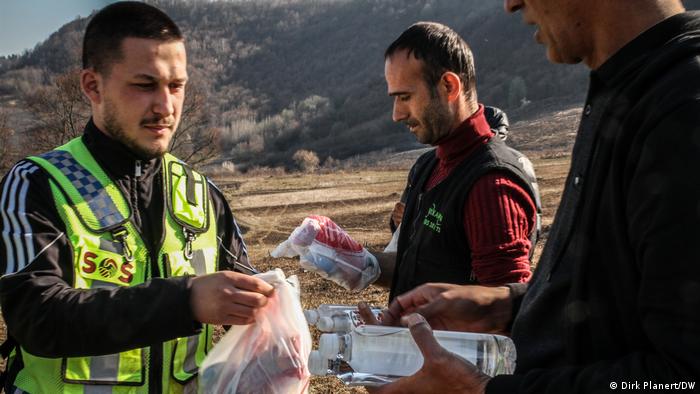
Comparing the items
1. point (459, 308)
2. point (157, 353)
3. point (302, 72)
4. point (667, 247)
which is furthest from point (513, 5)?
point (302, 72)

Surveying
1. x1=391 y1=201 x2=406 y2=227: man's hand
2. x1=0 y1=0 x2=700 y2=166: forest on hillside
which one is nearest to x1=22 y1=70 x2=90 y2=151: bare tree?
x1=0 y1=0 x2=700 y2=166: forest on hillside

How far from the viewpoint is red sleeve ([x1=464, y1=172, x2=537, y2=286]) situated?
2590 millimetres

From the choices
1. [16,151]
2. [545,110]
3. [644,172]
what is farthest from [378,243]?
[545,110]

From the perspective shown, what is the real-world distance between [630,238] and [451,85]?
192cm

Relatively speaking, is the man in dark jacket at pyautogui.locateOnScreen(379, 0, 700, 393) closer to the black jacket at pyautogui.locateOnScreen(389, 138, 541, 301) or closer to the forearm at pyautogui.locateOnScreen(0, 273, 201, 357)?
the forearm at pyautogui.locateOnScreen(0, 273, 201, 357)

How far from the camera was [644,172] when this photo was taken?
1.24m

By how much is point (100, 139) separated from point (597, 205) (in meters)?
1.93

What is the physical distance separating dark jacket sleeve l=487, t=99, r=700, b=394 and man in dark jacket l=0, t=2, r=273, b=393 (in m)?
1.30

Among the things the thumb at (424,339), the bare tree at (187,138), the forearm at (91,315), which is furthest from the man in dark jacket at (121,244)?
the bare tree at (187,138)

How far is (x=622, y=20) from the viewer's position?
1.49 metres

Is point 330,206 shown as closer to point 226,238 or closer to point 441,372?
point 226,238

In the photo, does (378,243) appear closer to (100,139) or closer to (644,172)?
(100,139)

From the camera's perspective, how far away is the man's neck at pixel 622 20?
144cm

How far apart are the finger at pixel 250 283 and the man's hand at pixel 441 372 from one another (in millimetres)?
711
